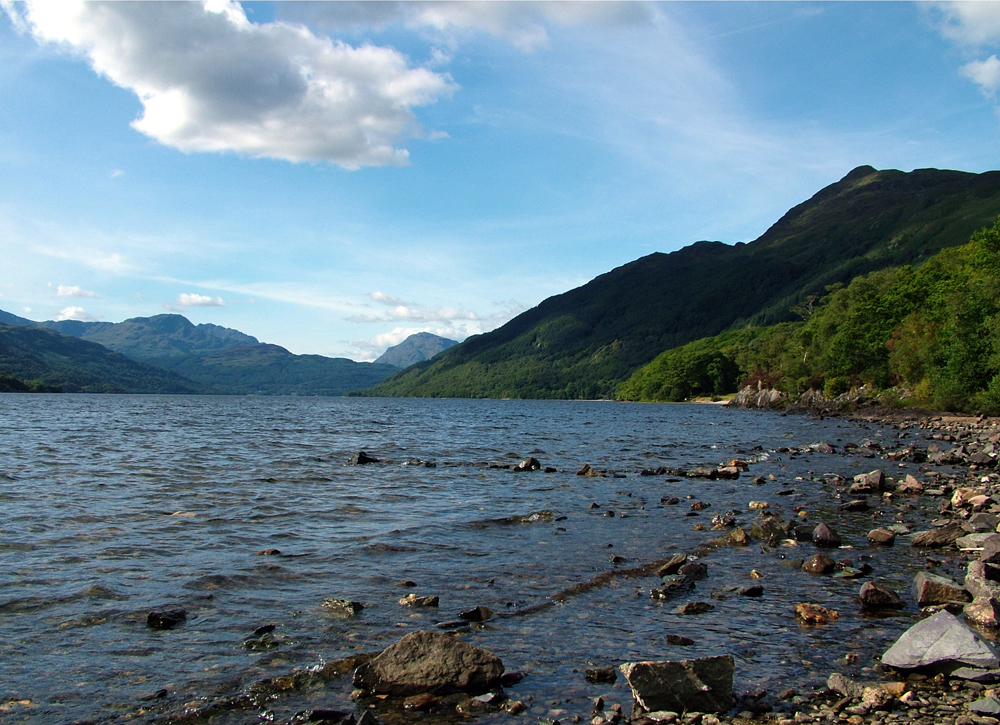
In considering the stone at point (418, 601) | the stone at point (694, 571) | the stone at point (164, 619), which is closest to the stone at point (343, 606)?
the stone at point (418, 601)

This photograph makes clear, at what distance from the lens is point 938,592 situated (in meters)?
11.4

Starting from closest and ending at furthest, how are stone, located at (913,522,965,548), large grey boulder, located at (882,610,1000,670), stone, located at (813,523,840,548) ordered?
large grey boulder, located at (882,610,1000,670) < stone, located at (913,522,965,548) < stone, located at (813,523,840,548)

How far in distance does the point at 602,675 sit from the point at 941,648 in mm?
4770

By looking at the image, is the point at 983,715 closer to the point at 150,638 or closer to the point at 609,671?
the point at 609,671

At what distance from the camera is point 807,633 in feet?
33.8

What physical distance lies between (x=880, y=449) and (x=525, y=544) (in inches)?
1382

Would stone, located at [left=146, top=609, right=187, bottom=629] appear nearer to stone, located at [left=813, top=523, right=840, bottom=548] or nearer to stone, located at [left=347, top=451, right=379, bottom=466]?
stone, located at [left=813, top=523, right=840, bottom=548]

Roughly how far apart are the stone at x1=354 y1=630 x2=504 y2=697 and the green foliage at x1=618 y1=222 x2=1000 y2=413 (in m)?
57.6

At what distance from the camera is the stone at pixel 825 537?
53.8 ft

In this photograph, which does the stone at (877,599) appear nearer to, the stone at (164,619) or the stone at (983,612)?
the stone at (983,612)

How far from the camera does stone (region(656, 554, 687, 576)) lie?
46.2ft

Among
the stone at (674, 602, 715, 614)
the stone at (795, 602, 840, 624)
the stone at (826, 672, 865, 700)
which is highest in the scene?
the stone at (826, 672, 865, 700)

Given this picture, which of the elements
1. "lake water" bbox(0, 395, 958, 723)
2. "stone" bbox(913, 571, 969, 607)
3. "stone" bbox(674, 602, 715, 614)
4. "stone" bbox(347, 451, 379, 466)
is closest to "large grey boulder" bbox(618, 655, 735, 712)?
"lake water" bbox(0, 395, 958, 723)

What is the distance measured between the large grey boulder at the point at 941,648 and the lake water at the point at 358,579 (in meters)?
0.83
